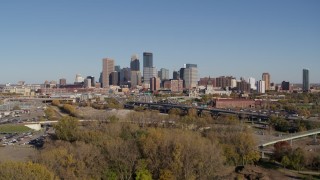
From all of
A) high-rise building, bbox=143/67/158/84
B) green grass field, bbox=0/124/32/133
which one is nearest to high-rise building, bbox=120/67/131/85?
high-rise building, bbox=143/67/158/84

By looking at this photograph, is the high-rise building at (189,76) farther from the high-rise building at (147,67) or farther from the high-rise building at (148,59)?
the high-rise building at (148,59)

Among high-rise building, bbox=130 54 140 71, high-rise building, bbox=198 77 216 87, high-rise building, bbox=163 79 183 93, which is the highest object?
high-rise building, bbox=130 54 140 71

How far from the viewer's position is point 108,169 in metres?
12.8

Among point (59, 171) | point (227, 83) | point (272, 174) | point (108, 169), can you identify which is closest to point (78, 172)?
point (59, 171)

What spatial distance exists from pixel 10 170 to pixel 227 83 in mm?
87651

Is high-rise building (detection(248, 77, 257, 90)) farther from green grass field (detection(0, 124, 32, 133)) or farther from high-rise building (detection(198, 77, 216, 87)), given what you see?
green grass field (detection(0, 124, 32, 133))

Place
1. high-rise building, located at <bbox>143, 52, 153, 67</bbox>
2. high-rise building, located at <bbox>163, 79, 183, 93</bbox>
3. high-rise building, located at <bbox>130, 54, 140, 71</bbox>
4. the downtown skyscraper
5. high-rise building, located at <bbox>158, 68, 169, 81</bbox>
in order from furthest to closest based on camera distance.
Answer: high-rise building, located at <bbox>158, 68, 169, 81</bbox>
high-rise building, located at <bbox>143, 52, 153, 67</bbox>
high-rise building, located at <bbox>130, 54, 140, 71</bbox>
the downtown skyscraper
high-rise building, located at <bbox>163, 79, 183, 93</bbox>

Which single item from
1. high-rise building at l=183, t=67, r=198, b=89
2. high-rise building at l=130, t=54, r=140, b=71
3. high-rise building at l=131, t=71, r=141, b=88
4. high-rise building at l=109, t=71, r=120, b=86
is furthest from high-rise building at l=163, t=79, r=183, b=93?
high-rise building at l=130, t=54, r=140, b=71

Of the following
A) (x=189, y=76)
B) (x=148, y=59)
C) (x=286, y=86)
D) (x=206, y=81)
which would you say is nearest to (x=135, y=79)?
(x=189, y=76)

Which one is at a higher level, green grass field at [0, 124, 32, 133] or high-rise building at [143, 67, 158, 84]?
high-rise building at [143, 67, 158, 84]

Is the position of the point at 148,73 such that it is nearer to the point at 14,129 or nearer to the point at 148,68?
the point at 148,68

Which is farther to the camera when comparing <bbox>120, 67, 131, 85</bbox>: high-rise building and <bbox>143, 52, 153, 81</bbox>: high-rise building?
<bbox>143, 52, 153, 81</bbox>: high-rise building

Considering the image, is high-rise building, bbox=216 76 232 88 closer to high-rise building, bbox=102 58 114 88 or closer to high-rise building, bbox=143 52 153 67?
high-rise building, bbox=143 52 153 67

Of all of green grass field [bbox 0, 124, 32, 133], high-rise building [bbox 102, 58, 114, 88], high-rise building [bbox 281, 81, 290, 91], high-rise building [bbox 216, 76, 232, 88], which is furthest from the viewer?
high-rise building [bbox 102, 58, 114, 88]
